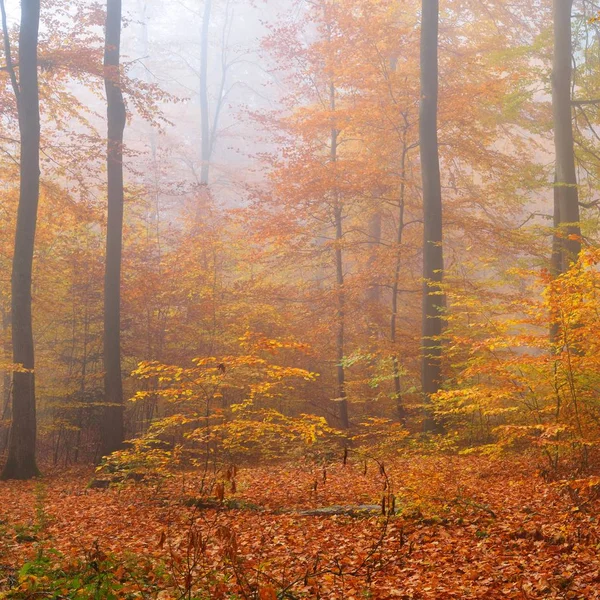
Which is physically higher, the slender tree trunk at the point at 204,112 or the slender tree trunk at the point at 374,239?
the slender tree trunk at the point at 204,112

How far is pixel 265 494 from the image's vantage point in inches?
324

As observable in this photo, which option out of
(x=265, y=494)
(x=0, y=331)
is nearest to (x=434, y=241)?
(x=265, y=494)

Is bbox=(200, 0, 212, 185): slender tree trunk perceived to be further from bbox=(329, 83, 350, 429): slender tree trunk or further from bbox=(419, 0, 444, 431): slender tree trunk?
bbox=(419, 0, 444, 431): slender tree trunk

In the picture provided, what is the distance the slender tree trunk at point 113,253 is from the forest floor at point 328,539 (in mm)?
2492

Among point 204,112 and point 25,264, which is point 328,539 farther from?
point 204,112

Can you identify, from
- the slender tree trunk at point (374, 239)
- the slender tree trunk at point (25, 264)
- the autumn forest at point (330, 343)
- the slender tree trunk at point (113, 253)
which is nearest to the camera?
the autumn forest at point (330, 343)

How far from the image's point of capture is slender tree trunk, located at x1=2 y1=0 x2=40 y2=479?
10.7 metres

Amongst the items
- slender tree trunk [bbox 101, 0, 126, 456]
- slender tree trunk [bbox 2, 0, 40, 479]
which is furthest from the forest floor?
slender tree trunk [bbox 101, 0, 126, 456]

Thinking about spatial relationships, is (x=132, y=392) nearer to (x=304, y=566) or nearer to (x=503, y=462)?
(x=503, y=462)

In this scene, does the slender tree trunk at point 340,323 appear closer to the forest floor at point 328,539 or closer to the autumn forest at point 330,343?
the autumn forest at point 330,343

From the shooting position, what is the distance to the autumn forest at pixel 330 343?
5645mm

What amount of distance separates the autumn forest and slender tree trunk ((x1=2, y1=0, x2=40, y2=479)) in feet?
0.13

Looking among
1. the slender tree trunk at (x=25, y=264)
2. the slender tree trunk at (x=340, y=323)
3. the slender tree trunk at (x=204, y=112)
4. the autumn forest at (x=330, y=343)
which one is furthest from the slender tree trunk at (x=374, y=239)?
the slender tree trunk at (x=204, y=112)

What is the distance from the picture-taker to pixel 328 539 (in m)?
5.96
